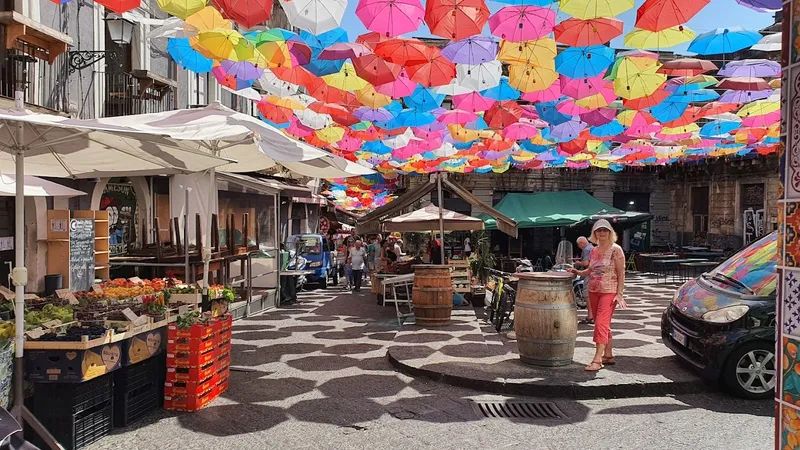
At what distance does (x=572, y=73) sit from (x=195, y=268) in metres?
7.56

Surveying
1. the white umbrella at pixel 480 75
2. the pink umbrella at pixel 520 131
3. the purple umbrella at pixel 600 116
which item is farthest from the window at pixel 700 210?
the white umbrella at pixel 480 75

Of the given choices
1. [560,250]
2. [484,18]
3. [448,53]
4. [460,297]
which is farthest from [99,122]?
[560,250]

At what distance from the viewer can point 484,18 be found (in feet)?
24.2

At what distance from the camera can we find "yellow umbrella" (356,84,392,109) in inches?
450

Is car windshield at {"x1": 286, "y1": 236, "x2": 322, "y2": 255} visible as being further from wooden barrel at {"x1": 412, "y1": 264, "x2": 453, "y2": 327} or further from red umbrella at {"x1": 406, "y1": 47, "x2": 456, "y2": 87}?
red umbrella at {"x1": 406, "y1": 47, "x2": 456, "y2": 87}

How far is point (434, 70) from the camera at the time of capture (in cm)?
945

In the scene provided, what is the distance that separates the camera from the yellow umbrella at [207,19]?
7.74 metres

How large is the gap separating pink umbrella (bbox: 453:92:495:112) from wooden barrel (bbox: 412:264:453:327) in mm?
3294

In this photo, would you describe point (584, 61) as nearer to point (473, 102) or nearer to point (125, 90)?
point (473, 102)

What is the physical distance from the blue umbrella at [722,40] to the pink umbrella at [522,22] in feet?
9.35

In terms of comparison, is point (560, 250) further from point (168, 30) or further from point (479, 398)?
point (168, 30)

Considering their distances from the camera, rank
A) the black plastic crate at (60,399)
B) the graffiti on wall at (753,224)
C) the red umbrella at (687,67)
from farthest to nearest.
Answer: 1. the graffiti on wall at (753,224)
2. the red umbrella at (687,67)
3. the black plastic crate at (60,399)

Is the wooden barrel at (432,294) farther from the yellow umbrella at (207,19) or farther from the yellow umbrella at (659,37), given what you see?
the yellow umbrella at (207,19)

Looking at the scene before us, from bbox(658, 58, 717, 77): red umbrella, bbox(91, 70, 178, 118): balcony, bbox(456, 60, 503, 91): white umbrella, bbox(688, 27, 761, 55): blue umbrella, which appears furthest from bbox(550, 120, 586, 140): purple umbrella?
bbox(91, 70, 178, 118): balcony
